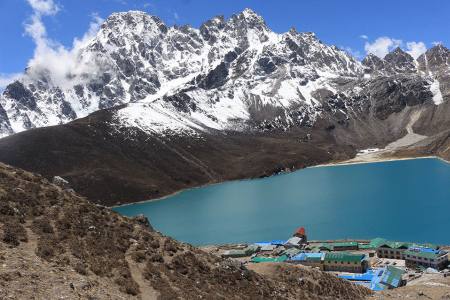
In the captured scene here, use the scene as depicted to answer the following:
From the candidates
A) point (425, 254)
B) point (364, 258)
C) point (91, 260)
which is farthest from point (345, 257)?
point (91, 260)

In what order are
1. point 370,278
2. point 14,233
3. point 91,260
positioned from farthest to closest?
point 370,278 < point 91,260 < point 14,233

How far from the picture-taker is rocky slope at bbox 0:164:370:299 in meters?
25.2

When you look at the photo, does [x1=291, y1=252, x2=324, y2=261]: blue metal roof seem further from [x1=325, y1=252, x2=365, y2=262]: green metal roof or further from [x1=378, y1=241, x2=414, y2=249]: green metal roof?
[x1=378, y1=241, x2=414, y2=249]: green metal roof

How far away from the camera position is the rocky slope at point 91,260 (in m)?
25.2

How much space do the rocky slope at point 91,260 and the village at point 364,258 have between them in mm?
41421

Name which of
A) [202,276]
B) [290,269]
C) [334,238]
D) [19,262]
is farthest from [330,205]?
[19,262]

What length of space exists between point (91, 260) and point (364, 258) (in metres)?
68.8

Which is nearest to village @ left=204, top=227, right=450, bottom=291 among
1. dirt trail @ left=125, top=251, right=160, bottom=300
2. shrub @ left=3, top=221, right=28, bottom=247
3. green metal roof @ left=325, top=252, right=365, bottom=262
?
green metal roof @ left=325, top=252, right=365, bottom=262

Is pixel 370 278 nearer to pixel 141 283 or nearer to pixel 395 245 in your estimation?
pixel 395 245

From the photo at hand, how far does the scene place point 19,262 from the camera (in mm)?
25625

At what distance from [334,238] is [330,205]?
1613 inches

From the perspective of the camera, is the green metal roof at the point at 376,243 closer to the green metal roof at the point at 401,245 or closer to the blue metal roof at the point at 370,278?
the green metal roof at the point at 401,245

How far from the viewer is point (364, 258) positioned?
89.2 meters

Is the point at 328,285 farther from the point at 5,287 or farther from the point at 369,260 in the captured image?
the point at 369,260
